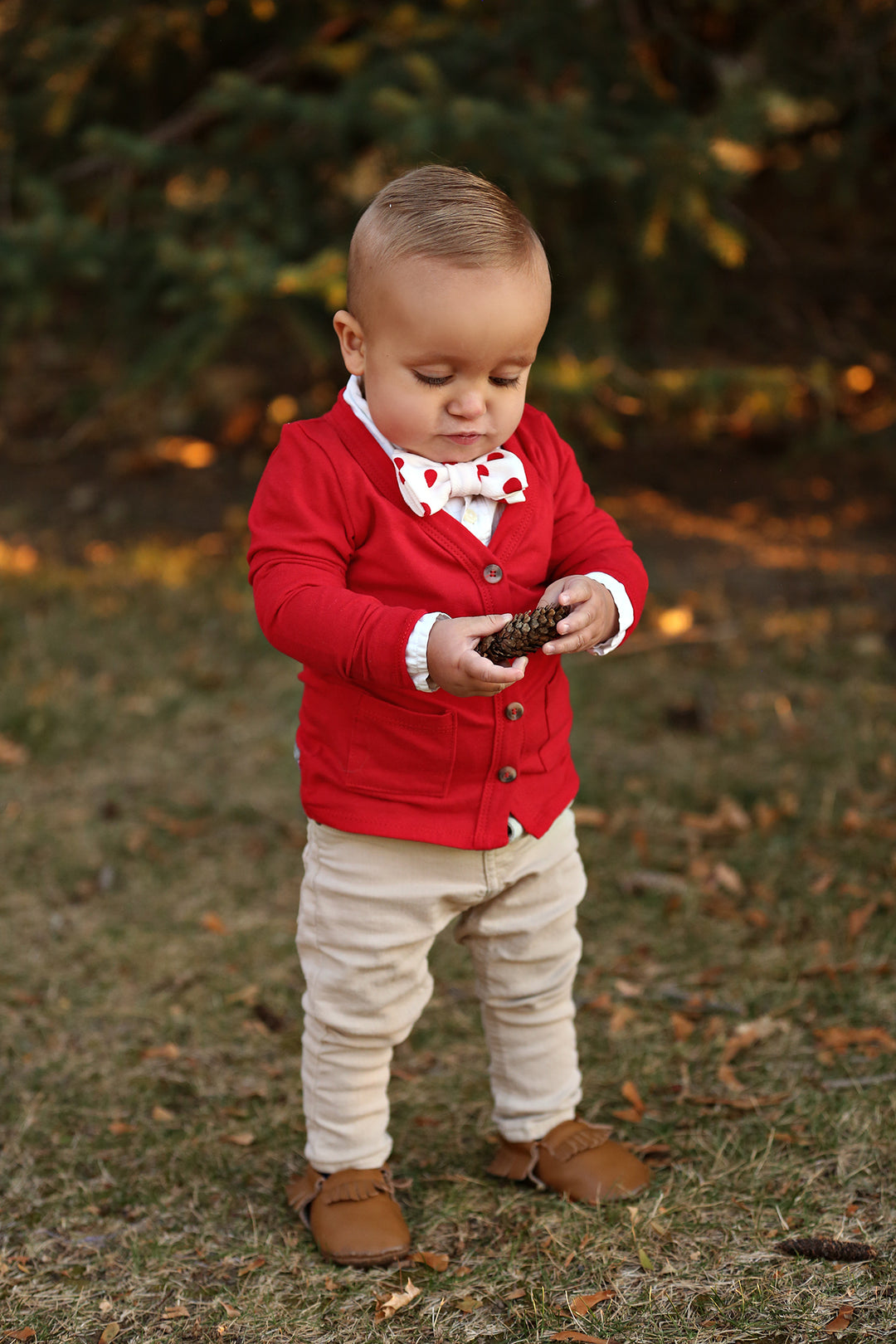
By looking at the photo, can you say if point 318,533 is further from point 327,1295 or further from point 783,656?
point 783,656

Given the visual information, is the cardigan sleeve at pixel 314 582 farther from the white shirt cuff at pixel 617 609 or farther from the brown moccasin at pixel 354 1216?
the brown moccasin at pixel 354 1216

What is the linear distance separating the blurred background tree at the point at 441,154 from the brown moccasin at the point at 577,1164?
2.79 meters

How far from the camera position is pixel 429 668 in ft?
5.88

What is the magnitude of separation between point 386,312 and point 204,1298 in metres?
1.65

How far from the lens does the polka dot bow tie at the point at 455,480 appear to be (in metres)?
1.89

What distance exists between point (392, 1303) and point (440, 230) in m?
1.71

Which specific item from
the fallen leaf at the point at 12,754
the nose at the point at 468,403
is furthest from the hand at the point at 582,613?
the fallen leaf at the point at 12,754

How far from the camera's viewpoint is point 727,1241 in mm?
2182

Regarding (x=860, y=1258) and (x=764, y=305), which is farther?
(x=764, y=305)

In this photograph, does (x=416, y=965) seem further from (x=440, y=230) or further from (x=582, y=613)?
(x=440, y=230)

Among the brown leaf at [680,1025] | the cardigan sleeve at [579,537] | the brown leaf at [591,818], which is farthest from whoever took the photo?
the brown leaf at [591,818]

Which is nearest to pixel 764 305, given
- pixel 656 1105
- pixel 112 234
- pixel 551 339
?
pixel 551 339

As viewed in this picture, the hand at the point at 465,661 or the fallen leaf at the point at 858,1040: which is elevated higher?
the hand at the point at 465,661

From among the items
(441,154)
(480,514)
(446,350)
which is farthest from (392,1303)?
(441,154)
